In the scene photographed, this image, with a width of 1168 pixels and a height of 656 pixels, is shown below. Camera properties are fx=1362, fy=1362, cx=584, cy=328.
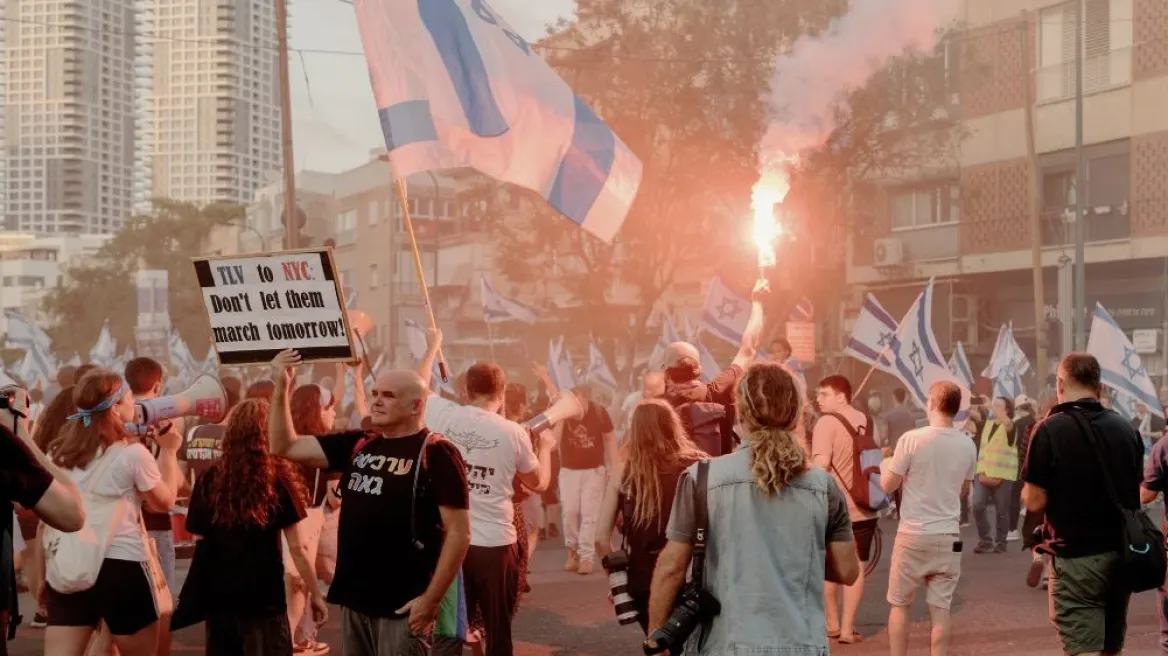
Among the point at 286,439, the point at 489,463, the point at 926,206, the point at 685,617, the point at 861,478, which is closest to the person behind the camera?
the point at 685,617

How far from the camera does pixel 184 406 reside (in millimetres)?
6188

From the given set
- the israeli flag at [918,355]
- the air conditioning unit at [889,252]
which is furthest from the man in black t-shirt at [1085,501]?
the air conditioning unit at [889,252]

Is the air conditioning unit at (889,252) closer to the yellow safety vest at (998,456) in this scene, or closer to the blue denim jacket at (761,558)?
the yellow safety vest at (998,456)

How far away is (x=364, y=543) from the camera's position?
5234mm

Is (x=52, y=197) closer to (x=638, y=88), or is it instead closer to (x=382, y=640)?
(x=638, y=88)

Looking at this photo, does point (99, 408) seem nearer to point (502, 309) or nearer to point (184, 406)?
point (184, 406)

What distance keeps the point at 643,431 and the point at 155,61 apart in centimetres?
14610

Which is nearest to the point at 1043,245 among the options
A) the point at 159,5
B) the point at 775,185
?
the point at 775,185

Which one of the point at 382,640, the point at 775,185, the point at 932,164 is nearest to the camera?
the point at 382,640

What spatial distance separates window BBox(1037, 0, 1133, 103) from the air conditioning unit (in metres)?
5.74

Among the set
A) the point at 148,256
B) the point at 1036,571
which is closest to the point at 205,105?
the point at 148,256

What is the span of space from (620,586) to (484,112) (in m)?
4.63

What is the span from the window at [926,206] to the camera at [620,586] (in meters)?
32.3

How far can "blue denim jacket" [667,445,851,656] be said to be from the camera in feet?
14.0
